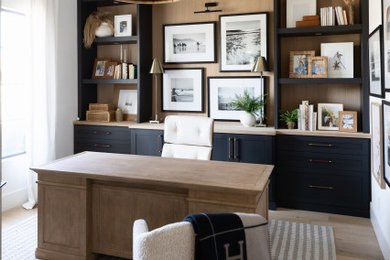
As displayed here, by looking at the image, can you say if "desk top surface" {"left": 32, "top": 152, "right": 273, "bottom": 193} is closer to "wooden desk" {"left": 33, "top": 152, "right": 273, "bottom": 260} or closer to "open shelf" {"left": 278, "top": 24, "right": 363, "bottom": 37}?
"wooden desk" {"left": 33, "top": 152, "right": 273, "bottom": 260}

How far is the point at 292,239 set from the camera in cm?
315

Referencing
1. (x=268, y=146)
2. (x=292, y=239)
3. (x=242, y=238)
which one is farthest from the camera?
(x=268, y=146)

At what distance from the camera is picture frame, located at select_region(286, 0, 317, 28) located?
400 centimetres

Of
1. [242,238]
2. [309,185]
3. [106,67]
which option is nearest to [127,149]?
[106,67]

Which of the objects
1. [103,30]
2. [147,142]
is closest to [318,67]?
[147,142]

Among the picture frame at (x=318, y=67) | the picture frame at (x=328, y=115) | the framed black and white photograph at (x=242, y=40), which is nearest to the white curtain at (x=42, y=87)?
the framed black and white photograph at (x=242, y=40)

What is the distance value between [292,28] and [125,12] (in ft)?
7.54

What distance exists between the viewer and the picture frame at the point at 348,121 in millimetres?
3779

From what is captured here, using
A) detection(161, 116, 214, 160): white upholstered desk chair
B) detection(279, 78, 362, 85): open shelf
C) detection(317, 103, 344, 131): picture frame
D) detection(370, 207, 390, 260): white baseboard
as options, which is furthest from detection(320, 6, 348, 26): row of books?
detection(370, 207, 390, 260): white baseboard

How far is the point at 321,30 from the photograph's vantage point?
378 cm

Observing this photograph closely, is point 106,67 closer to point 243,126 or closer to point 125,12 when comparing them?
point 125,12

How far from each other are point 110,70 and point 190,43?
1155mm

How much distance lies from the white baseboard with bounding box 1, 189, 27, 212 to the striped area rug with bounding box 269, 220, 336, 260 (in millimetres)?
2792

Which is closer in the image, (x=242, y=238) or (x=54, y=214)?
(x=242, y=238)
